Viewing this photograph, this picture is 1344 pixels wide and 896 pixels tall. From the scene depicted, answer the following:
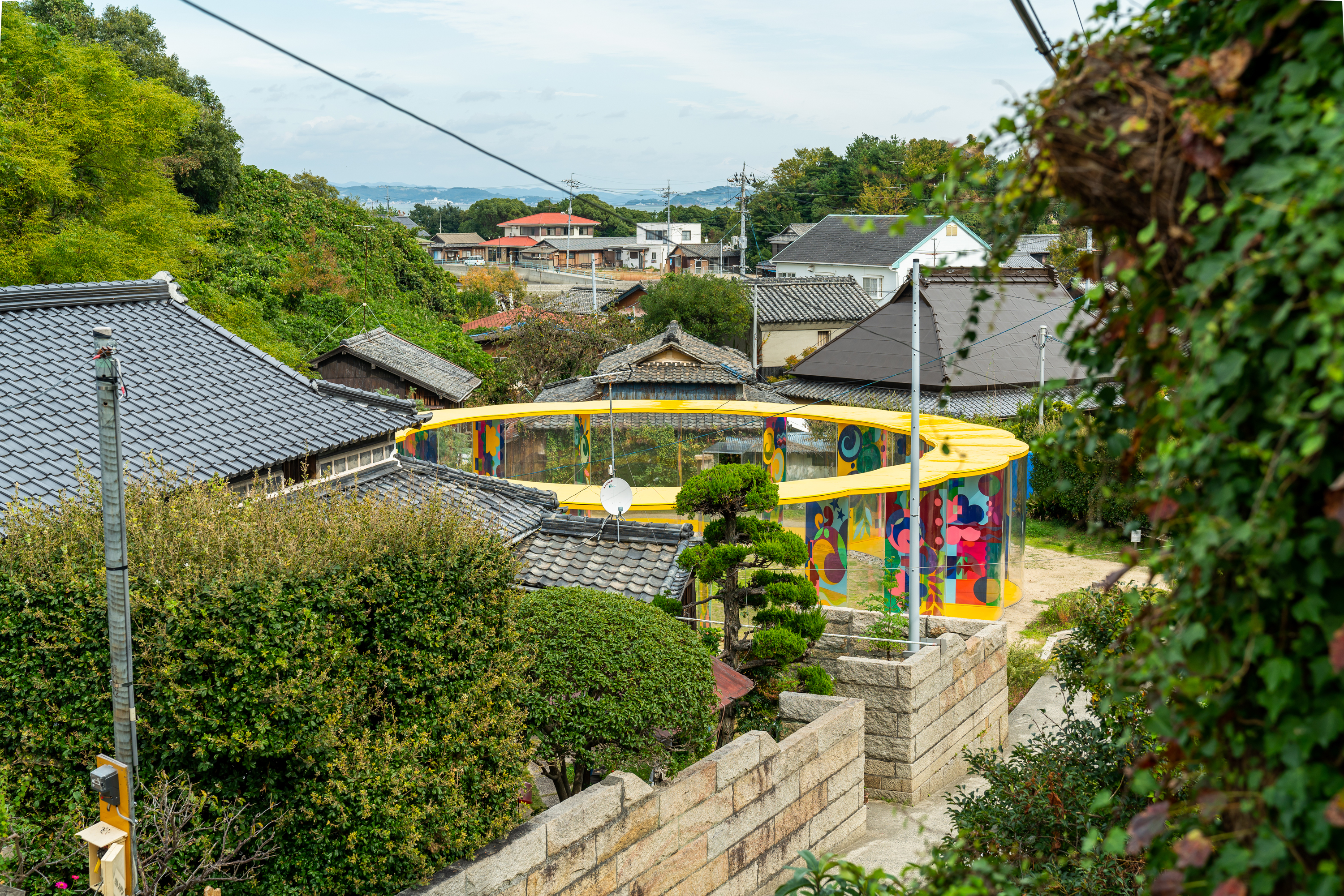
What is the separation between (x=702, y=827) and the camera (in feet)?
24.8

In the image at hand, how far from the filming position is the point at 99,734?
5.71 meters

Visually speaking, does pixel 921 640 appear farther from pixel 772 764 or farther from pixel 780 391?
pixel 780 391

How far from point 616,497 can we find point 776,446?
33.4 ft

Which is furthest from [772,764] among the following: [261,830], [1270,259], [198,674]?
[1270,259]

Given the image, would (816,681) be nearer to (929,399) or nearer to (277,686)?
(277,686)

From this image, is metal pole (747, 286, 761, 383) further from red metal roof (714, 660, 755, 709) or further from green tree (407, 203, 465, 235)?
green tree (407, 203, 465, 235)

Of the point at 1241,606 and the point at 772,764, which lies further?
the point at 772,764

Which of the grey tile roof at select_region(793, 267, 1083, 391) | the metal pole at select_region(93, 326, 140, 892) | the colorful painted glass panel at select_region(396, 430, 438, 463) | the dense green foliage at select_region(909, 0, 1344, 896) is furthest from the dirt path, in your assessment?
the dense green foliage at select_region(909, 0, 1344, 896)

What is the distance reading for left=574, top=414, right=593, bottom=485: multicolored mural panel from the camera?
71.4ft

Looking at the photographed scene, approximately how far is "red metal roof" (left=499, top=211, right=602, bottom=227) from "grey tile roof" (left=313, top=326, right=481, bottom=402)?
72370 mm

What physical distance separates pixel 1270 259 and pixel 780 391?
88.7 ft

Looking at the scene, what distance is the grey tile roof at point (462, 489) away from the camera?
11109 millimetres

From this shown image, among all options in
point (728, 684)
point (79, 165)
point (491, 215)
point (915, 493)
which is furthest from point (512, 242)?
point (728, 684)

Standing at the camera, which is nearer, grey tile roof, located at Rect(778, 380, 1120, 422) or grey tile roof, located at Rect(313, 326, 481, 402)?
grey tile roof, located at Rect(778, 380, 1120, 422)
